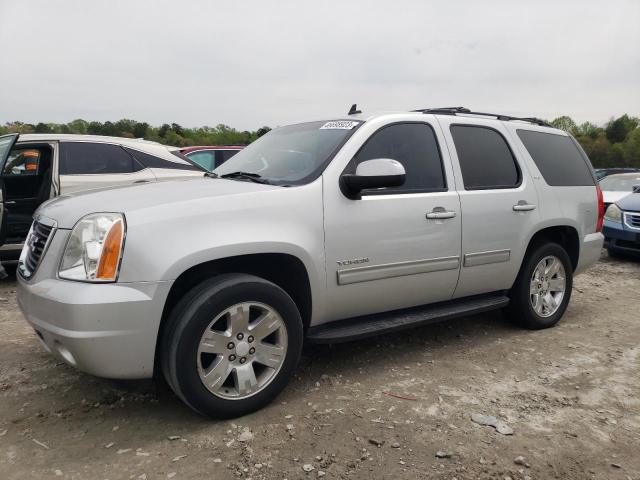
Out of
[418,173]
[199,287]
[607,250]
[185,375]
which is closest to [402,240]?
[418,173]

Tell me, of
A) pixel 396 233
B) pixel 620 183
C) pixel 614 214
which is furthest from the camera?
pixel 620 183

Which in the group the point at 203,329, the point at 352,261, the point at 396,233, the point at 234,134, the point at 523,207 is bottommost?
the point at 203,329

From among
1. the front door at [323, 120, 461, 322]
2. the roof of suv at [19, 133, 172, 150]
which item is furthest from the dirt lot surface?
the roof of suv at [19, 133, 172, 150]

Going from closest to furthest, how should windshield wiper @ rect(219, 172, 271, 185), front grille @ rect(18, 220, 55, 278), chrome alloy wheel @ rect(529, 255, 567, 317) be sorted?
front grille @ rect(18, 220, 55, 278)
windshield wiper @ rect(219, 172, 271, 185)
chrome alloy wheel @ rect(529, 255, 567, 317)

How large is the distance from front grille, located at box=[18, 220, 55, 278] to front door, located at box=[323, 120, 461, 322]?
153 centimetres

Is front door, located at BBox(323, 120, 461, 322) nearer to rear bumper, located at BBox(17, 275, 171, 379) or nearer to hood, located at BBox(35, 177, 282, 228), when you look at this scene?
hood, located at BBox(35, 177, 282, 228)

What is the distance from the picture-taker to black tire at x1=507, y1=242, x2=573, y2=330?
4246 mm

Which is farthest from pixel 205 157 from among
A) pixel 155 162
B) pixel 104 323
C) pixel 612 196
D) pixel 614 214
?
pixel 612 196

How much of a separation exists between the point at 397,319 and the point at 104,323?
1.85 metres

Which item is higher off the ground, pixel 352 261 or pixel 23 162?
pixel 23 162

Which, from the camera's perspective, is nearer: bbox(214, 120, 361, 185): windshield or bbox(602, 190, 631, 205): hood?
bbox(214, 120, 361, 185): windshield

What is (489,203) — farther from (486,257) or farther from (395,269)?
(395,269)

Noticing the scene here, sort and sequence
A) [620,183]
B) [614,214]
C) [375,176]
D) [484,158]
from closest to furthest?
[375,176] < [484,158] < [614,214] < [620,183]

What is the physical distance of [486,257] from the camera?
12.6 ft
